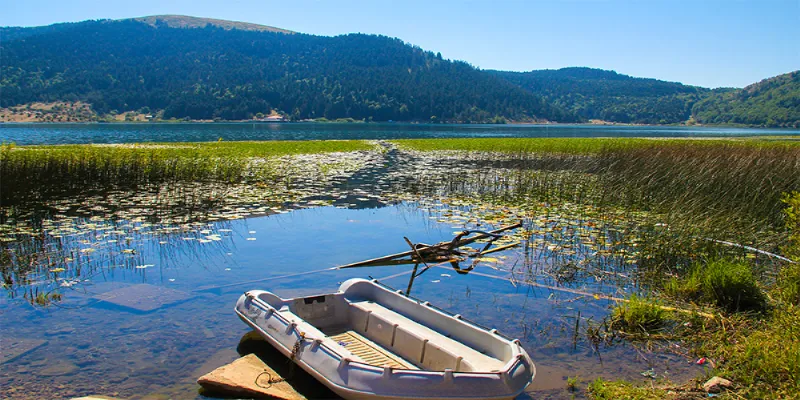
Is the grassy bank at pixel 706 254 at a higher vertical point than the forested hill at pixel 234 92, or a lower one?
lower

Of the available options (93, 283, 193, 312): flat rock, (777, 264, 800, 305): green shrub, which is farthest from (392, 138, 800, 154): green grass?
(93, 283, 193, 312): flat rock

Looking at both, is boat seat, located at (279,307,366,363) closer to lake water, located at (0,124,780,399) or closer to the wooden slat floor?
the wooden slat floor

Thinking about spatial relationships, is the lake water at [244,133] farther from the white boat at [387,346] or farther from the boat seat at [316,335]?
the boat seat at [316,335]

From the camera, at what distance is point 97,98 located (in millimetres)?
160500

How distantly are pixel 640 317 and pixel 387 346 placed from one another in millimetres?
3398

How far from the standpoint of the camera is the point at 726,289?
7.88 meters

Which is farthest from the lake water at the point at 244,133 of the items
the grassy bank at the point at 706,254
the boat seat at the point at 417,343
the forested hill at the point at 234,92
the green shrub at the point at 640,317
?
the forested hill at the point at 234,92

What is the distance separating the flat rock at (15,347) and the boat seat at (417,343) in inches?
155

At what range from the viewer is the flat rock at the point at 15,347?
21.9 ft

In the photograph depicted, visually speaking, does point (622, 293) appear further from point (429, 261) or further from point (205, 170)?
point (205, 170)

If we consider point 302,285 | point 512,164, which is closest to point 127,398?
point 302,285

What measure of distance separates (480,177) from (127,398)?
17978mm

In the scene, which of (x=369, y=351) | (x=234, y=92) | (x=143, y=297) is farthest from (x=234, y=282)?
(x=234, y=92)

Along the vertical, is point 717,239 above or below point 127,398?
above
